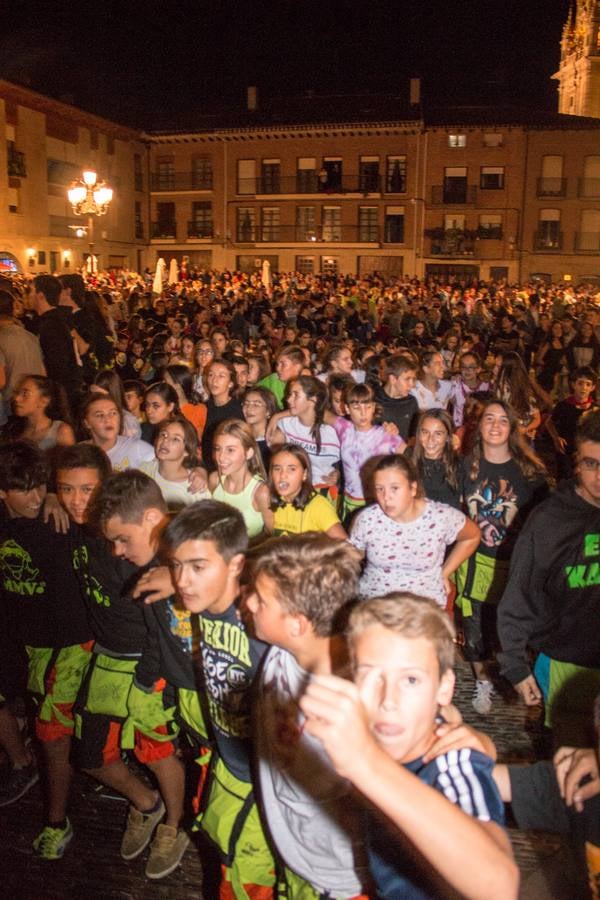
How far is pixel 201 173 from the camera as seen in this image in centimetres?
4153

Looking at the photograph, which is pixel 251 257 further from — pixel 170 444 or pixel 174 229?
pixel 170 444

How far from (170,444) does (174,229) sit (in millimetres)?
39953

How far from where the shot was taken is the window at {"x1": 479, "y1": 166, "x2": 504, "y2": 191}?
128ft

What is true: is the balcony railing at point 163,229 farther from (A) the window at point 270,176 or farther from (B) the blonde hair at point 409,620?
(B) the blonde hair at point 409,620

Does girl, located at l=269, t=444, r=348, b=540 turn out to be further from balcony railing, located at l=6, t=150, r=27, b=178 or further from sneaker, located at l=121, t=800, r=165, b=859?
balcony railing, located at l=6, t=150, r=27, b=178

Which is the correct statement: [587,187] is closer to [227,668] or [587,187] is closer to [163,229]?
[163,229]

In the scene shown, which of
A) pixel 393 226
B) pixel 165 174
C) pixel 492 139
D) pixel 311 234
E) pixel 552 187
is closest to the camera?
pixel 492 139

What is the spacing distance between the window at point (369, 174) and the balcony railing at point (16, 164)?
17.3 meters

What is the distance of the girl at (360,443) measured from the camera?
589 centimetres

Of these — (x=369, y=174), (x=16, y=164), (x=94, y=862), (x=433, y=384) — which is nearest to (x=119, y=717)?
(x=94, y=862)

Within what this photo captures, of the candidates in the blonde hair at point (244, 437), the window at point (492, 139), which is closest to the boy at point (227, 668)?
the blonde hair at point (244, 437)

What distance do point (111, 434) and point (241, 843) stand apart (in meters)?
3.27

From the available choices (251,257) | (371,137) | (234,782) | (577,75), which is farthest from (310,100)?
(234,782)

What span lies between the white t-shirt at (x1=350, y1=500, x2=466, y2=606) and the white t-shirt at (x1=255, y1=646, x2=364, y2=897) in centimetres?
176
